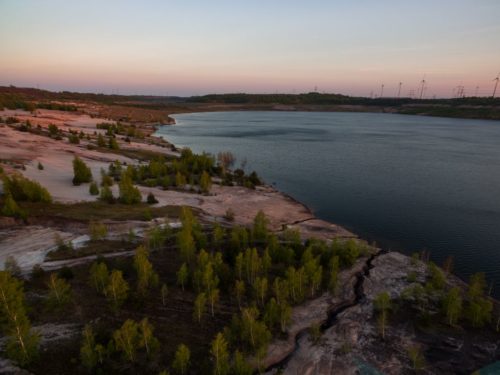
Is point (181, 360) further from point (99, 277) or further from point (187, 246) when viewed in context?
point (187, 246)

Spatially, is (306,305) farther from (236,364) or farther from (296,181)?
(296,181)

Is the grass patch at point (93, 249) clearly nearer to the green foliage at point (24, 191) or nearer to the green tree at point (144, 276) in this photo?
the green tree at point (144, 276)

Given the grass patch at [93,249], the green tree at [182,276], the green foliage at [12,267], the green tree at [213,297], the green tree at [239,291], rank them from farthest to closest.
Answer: the grass patch at [93,249], the green tree at [182,276], the green foliage at [12,267], the green tree at [239,291], the green tree at [213,297]

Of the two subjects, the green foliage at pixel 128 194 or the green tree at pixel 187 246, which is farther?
the green foliage at pixel 128 194

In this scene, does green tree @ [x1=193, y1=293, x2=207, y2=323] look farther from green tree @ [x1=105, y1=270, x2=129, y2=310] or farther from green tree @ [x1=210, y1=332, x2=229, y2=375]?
green tree @ [x1=105, y1=270, x2=129, y2=310]

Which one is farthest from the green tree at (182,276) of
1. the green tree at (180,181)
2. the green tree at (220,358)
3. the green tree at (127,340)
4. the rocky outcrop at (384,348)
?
the green tree at (180,181)

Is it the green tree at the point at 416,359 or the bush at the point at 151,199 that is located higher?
the bush at the point at 151,199

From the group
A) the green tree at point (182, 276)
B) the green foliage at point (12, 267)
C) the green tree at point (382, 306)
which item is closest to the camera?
the green tree at point (382, 306)

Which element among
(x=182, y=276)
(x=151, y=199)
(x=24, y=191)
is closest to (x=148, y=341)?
(x=182, y=276)

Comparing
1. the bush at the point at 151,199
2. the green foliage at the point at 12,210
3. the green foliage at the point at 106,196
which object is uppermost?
the green foliage at the point at 12,210
